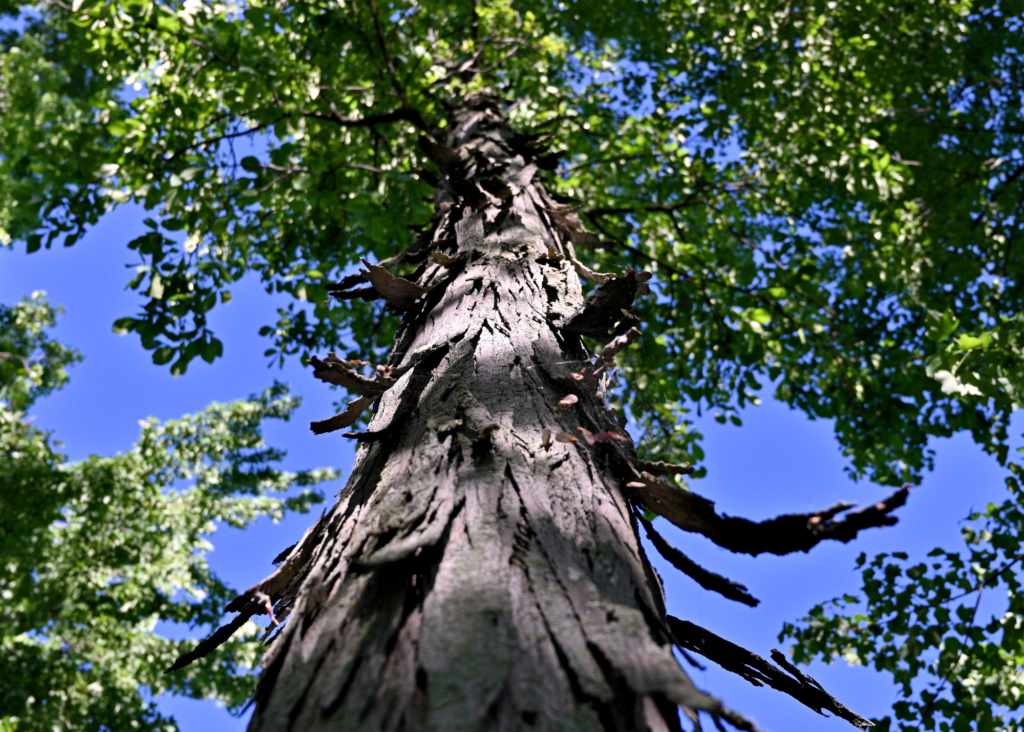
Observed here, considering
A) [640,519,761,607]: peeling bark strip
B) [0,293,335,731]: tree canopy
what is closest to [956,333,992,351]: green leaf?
[640,519,761,607]: peeling bark strip

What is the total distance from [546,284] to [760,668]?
3.97ft

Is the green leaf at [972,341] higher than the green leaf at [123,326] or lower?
lower

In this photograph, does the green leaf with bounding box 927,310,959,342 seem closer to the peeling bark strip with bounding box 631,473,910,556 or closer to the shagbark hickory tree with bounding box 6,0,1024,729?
the shagbark hickory tree with bounding box 6,0,1024,729

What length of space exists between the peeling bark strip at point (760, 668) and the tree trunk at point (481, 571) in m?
0.22

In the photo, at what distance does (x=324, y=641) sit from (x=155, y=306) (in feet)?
13.9

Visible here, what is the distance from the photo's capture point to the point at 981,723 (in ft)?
11.4

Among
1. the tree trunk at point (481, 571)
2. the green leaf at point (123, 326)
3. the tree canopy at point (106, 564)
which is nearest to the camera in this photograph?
the tree trunk at point (481, 571)

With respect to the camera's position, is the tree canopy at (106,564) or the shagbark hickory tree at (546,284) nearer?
the shagbark hickory tree at (546,284)

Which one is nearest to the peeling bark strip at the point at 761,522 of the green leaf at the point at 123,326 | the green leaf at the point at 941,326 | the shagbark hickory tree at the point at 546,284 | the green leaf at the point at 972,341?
the shagbark hickory tree at the point at 546,284

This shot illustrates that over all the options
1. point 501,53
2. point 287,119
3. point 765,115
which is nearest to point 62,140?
point 287,119

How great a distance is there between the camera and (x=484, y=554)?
94cm

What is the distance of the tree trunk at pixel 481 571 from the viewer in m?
0.73

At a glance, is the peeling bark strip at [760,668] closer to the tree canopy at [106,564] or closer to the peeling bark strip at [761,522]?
the peeling bark strip at [761,522]

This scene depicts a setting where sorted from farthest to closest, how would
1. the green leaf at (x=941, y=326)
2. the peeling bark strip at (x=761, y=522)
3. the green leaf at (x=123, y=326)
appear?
1. the green leaf at (x=123, y=326)
2. the green leaf at (x=941, y=326)
3. the peeling bark strip at (x=761, y=522)
